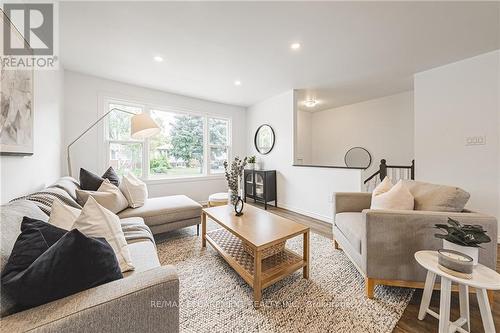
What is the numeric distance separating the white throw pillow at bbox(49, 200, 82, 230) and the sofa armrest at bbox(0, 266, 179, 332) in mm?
534

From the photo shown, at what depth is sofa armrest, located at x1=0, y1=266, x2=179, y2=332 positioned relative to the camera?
0.58 m

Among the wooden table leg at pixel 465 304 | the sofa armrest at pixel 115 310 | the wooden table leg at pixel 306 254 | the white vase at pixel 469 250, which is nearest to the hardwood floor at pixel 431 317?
the wooden table leg at pixel 465 304

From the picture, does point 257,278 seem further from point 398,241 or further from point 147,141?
point 147,141

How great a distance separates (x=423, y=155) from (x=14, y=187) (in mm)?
4615

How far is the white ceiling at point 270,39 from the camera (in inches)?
64.6

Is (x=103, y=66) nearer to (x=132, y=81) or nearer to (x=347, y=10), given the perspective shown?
(x=132, y=81)

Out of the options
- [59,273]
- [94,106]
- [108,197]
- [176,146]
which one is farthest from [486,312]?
[94,106]

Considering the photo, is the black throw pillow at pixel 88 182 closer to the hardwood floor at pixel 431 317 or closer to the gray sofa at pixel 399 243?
the gray sofa at pixel 399 243

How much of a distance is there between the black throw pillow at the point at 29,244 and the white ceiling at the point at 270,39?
1.81 meters

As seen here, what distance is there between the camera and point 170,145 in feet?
12.6

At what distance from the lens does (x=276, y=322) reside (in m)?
1.23

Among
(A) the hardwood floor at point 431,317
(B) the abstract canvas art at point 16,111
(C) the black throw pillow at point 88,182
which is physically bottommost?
(A) the hardwood floor at point 431,317

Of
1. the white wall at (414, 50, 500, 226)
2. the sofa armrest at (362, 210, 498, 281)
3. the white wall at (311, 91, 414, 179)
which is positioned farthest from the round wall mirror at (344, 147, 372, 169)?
the sofa armrest at (362, 210, 498, 281)

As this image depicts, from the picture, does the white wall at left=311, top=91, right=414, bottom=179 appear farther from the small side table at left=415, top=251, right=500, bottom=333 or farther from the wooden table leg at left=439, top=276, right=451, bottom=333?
the wooden table leg at left=439, top=276, right=451, bottom=333
